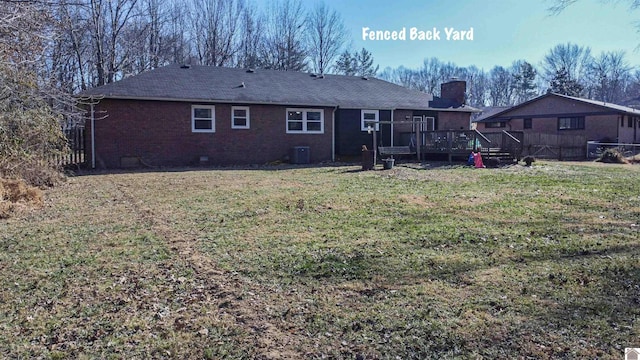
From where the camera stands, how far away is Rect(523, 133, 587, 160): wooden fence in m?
25.2

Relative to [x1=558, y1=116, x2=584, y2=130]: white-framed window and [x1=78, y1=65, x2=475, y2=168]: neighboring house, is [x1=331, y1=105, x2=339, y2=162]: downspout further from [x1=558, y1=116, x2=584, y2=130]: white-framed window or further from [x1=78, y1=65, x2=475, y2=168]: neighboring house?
[x1=558, y1=116, x2=584, y2=130]: white-framed window

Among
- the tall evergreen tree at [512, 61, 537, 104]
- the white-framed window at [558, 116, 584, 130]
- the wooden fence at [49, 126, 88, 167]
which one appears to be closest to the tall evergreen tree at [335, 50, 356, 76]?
the white-framed window at [558, 116, 584, 130]

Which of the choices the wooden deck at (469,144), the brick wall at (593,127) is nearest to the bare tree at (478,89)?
the brick wall at (593,127)

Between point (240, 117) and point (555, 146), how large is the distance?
18.6 metres

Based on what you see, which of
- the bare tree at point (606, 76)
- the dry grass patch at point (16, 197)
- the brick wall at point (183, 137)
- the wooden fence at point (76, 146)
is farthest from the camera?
the bare tree at point (606, 76)

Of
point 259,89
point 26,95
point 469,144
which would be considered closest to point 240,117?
point 259,89

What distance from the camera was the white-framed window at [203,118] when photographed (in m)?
17.7

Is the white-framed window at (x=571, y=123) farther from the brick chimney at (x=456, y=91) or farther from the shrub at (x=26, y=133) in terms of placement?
the shrub at (x=26, y=133)

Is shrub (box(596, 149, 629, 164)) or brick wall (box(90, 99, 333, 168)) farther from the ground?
brick wall (box(90, 99, 333, 168))

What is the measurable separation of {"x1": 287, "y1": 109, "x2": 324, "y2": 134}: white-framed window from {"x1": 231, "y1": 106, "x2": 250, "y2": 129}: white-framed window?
6.37 ft

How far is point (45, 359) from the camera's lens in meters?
2.86

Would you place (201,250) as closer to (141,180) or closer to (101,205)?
(101,205)

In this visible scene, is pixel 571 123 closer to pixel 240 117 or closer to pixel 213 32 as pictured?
pixel 240 117

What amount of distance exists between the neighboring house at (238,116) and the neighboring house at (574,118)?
10706 mm
